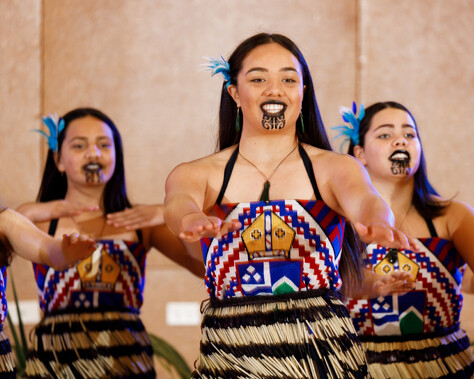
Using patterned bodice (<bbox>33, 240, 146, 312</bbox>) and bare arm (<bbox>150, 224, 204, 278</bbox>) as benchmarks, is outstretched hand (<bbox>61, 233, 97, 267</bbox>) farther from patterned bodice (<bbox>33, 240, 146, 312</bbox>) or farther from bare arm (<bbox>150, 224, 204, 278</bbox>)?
bare arm (<bbox>150, 224, 204, 278</bbox>)

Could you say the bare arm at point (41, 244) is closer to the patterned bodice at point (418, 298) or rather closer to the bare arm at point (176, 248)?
the bare arm at point (176, 248)

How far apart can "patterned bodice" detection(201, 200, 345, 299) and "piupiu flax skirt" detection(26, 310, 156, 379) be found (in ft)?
3.69

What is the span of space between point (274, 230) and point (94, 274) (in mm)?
1299

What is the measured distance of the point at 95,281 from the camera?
10.9ft

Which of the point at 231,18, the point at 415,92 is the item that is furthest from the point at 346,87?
the point at 231,18

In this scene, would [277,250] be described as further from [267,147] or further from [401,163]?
[401,163]

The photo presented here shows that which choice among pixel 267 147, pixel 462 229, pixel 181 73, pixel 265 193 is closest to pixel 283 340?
pixel 265 193

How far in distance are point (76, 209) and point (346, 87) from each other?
2.22 m

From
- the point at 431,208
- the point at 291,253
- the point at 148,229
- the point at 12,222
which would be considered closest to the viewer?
the point at 291,253

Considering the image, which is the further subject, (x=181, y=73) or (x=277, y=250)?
(x=181, y=73)

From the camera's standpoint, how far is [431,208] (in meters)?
3.24

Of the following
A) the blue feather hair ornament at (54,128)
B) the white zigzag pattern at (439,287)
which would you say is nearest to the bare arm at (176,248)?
the blue feather hair ornament at (54,128)

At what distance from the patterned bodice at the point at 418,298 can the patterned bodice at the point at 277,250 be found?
0.78 metres

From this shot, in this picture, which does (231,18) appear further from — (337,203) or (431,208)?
(337,203)
